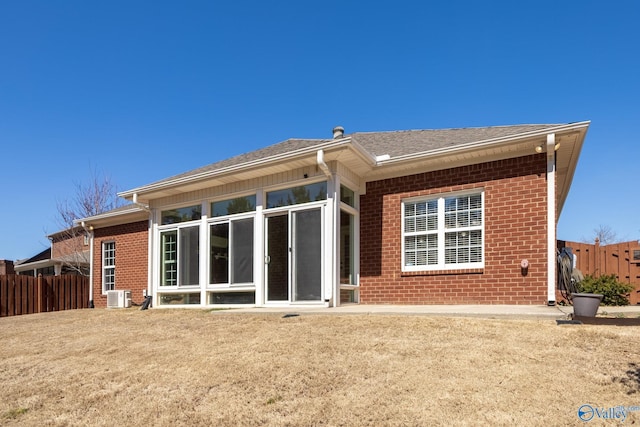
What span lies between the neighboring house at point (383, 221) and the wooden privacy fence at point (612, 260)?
1.65m

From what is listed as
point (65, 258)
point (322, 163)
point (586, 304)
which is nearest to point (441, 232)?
point (322, 163)

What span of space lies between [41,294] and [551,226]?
1559 centimetres

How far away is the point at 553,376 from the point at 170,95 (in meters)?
16.2

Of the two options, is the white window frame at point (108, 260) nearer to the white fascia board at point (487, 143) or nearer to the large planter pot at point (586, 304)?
the white fascia board at point (487, 143)

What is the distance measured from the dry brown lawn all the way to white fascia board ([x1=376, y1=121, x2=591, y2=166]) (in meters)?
3.58

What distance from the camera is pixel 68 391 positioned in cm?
454

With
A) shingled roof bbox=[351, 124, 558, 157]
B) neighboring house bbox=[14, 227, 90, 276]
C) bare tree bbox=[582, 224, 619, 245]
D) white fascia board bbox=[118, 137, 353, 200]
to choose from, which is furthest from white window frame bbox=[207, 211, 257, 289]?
bare tree bbox=[582, 224, 619, 245]

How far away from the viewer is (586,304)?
5516 mm

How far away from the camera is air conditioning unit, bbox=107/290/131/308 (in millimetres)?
13031

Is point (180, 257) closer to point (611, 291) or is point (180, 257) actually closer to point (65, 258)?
point (611, 291)

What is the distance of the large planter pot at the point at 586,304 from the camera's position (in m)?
5.49

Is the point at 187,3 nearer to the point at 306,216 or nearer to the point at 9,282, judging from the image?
the point at 306,216

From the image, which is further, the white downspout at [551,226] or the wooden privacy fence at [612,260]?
the wooden privacy fence at [612,260]

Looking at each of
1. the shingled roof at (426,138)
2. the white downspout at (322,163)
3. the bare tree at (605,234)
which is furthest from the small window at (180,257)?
the bare tree at (605,234)
